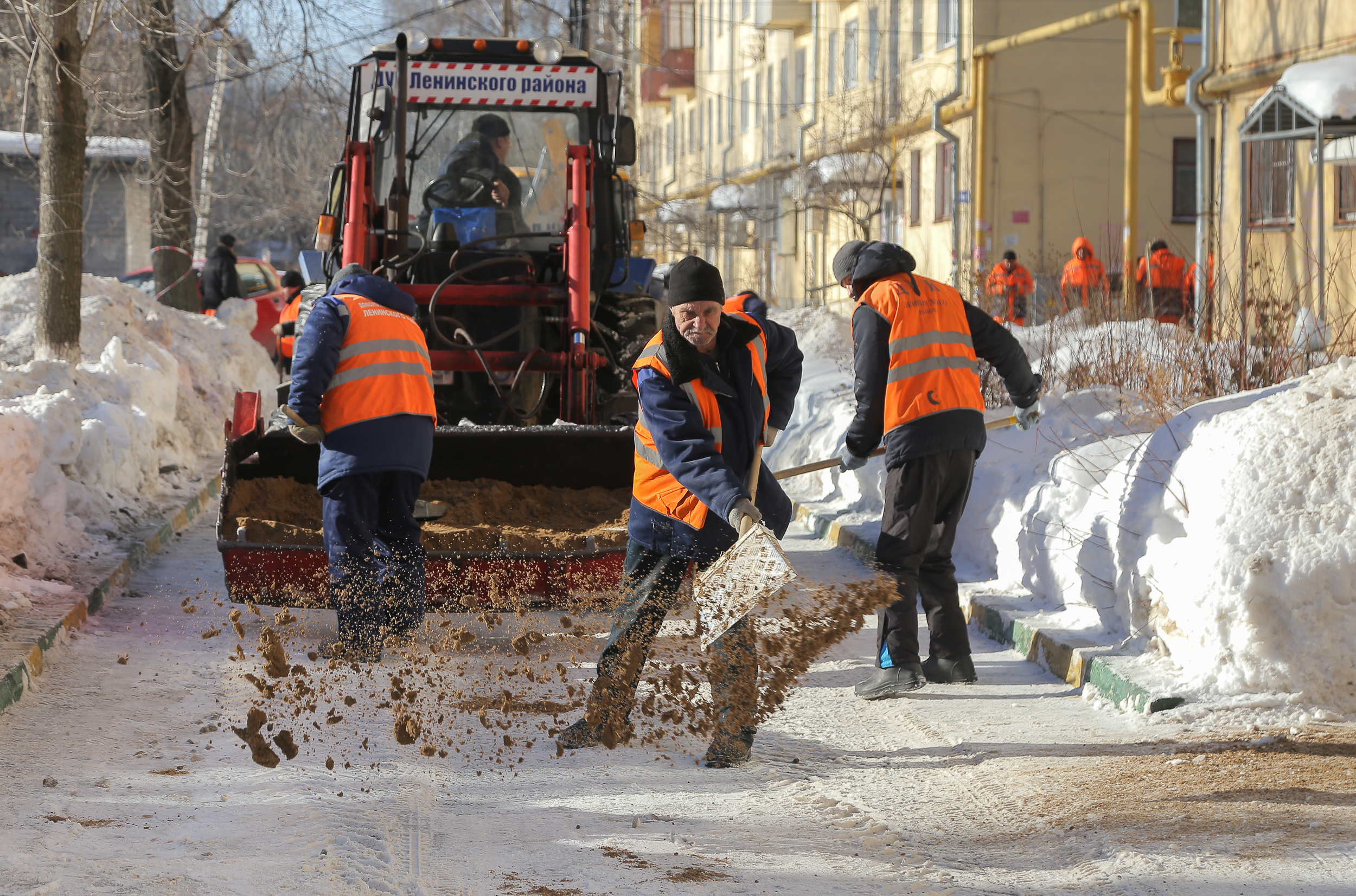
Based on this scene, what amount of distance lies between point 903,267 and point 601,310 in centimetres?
378

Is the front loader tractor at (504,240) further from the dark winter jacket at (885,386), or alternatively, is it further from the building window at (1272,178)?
the building window at (1272,178)

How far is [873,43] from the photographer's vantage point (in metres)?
29.0

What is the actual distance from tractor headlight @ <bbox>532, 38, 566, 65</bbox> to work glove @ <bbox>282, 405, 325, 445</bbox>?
13.1ft

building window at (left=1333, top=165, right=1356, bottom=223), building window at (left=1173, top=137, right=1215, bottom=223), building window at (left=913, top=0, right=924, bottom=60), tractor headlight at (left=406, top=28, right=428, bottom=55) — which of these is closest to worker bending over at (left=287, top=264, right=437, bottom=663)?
tractor headlight at (left=406, top=28, right=428, bottom=55)

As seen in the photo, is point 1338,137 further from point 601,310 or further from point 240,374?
point 240,374

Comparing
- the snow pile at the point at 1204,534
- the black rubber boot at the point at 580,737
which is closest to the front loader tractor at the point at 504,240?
the snow pile at the point at 1204,534

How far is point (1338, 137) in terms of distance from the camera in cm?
1347

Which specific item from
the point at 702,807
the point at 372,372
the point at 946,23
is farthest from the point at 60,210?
the point at 946,23

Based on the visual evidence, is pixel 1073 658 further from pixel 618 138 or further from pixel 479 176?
pixel 479 176

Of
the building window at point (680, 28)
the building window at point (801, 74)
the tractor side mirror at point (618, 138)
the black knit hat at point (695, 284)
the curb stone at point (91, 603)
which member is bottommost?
the curb stone at point (91, 603)

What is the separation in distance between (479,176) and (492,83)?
61 centimetres

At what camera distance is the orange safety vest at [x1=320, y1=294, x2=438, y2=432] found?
5.87m

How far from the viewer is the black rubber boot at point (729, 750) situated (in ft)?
15.4

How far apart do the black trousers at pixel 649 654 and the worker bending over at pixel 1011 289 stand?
7.77 meters
